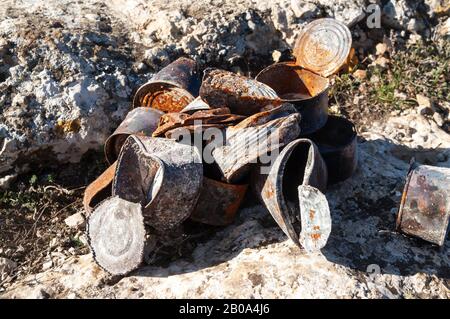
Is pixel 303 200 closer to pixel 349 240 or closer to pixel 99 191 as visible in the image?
pixel 349 240

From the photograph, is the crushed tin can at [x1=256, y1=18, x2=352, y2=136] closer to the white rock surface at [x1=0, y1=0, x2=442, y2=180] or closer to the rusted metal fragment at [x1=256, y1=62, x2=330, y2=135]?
the rusted metal fragment at [x1=256, y1=62, x2=330, y2=135]

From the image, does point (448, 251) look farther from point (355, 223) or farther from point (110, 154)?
point (110, 154)

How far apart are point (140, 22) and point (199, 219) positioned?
6.70 ft

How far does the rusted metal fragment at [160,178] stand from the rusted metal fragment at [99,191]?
169 millimetres

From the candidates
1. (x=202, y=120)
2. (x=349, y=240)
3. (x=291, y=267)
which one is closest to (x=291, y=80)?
(x=202, y=120)

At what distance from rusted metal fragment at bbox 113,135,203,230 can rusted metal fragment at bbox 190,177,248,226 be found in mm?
130

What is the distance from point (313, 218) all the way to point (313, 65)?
5.64ft

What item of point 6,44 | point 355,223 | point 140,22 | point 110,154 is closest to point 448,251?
point 355,223

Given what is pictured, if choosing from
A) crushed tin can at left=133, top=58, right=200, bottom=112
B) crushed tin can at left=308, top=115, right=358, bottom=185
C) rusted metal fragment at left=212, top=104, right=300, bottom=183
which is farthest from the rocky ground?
rusted metal fragment at left=212, top=104, right=300, bottom=183

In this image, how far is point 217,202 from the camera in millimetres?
3133

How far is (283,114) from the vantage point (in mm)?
3158

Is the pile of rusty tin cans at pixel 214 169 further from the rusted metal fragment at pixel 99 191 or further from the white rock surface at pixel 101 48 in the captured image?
the white rock surface at pixel 101 48

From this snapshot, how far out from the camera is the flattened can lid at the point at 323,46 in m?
4.07
